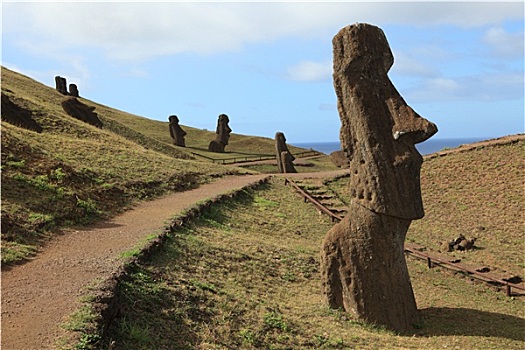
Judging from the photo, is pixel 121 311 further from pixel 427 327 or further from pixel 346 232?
pixel 427 327

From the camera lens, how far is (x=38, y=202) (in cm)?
1355

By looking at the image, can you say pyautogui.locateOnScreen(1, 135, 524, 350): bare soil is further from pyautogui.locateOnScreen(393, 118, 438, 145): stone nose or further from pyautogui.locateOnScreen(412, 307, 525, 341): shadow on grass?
pyautogui.locateOnScreen(412, 307, 525, 341): shadow on grass

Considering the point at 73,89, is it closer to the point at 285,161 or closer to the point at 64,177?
the point at 285,161

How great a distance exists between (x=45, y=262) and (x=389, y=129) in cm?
751

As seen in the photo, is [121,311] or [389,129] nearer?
[121,311]

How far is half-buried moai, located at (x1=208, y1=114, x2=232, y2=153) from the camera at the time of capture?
53594mm

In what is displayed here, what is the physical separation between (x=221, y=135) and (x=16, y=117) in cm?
2861

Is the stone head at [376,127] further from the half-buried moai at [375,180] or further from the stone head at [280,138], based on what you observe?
the stone head at [280,138]

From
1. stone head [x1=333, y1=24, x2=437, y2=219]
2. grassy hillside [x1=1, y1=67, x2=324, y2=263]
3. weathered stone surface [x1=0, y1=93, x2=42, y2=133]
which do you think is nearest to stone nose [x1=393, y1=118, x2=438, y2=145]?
stone head [x1=333, y1=24, x2=437, y2=219]

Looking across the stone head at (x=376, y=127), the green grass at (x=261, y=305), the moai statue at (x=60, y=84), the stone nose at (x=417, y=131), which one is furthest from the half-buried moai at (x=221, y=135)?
the stone nose at (x=417, y=131)

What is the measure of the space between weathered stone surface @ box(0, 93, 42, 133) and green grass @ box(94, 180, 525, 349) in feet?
52.5

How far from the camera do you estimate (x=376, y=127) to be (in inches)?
397

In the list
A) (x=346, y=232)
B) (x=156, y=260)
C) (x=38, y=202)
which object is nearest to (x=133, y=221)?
(x=38, y=202)

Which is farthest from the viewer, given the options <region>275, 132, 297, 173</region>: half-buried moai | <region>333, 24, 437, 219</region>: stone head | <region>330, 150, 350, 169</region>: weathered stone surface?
<region>330, 150, 350, 169</region>: weathered stone surface
